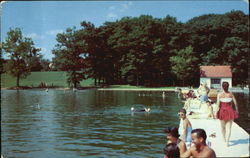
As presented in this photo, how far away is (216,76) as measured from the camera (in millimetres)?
9602

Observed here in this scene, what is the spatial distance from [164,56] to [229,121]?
5.82 meters

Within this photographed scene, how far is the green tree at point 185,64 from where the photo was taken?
37.6 feet

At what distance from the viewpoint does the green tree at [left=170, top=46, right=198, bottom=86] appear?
11473 millimetres

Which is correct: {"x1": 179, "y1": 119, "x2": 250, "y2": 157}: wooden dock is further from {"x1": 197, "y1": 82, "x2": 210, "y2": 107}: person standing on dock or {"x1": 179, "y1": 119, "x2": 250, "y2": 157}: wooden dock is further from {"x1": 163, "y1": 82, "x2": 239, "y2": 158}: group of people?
{"x1": 197, "y1": 82, "x2": 210, "y2": 107}: person standing on dock

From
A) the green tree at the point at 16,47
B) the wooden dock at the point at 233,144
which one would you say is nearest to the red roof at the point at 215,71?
the wooden dock at the point at 233,144

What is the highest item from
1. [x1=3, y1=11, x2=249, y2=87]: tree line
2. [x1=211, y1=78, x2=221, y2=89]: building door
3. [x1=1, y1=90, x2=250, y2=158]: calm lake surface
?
[x1=3, y1=11, x2=249, y2=87]: tree line

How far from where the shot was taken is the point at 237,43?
32.1 ft

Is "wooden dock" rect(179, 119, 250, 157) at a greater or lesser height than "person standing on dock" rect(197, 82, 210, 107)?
lesser

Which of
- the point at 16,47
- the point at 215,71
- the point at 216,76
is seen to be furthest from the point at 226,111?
the point at 16,47

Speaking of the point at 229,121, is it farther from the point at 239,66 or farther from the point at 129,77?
the point at 129,77

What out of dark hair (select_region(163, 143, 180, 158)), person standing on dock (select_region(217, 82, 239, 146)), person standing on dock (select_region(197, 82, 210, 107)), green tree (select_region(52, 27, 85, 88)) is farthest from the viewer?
green tree (select_region(52, 27, 85, 88))

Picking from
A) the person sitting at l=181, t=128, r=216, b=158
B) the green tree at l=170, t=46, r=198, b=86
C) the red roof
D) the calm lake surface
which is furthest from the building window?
the person sitting at l=181, t=128, r=216, b=158

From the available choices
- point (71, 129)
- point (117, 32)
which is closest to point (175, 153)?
point (71, 129)

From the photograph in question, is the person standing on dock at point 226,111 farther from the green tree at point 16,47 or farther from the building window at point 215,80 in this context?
the green tree at point 16,47
